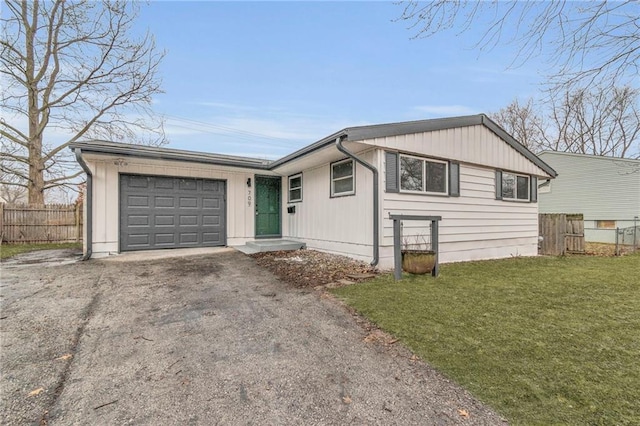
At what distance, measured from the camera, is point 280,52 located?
33.9 feet

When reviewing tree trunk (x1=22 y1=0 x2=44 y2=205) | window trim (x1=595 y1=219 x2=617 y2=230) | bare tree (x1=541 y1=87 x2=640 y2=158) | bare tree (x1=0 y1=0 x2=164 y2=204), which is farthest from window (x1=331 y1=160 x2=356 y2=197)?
bare tree (x1=541 y1=87 x2=640 y2=158)

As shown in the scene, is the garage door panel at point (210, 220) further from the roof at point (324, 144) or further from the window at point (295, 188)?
the window at point (295, 188)

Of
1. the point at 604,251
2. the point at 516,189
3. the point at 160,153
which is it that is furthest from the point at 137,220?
the point at 604,251

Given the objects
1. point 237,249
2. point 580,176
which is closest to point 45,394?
point 237,249

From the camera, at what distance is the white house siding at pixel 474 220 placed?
20.8 feet

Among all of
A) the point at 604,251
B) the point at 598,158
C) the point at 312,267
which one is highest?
the point at 598,158

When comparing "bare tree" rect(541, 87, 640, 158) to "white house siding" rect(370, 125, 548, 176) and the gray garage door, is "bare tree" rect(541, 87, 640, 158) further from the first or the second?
the gray garage door

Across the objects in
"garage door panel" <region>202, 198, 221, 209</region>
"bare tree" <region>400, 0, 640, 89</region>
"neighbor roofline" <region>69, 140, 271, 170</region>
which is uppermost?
"bare tree" <region>400, 0, 640, 89</region>

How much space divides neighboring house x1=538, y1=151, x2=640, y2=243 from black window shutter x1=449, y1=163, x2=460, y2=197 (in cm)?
770

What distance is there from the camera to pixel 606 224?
534 inches

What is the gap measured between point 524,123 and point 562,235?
1745cm

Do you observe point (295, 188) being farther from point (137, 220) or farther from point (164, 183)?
point (137, 220)

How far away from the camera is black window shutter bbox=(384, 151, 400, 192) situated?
20.0 feet

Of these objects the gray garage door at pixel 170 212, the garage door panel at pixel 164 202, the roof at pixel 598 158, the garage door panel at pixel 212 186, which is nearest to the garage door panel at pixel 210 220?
the gray garage door at pixel 170 212
